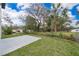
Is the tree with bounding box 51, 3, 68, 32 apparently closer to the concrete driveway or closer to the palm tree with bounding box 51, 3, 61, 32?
the palm tree with bounding box 51, 3, 61, 32

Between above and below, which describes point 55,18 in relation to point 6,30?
above

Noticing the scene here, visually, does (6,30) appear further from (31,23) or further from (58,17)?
(58,17)

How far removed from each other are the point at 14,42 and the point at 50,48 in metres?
0.32

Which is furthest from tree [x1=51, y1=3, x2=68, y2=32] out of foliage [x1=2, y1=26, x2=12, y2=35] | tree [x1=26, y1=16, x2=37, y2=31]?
foliage [x1=2, y1=26, x2=12, y2=35]

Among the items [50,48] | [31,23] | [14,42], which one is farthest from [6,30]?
[50,48]

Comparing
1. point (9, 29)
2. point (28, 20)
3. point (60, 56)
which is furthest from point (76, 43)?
point (9, 29)

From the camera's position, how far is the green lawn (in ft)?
5.28

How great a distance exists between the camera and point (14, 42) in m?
1.64

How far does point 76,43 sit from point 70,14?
256 mm

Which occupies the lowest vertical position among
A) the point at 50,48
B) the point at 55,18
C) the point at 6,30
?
the point at 50,48

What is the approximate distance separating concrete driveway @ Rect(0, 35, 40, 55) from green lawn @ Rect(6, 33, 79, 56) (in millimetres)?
32

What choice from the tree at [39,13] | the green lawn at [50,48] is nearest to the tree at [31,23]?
the tree at [39,13]

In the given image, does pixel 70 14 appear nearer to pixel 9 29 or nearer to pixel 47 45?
pixel 47 45

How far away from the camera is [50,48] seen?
162cm
